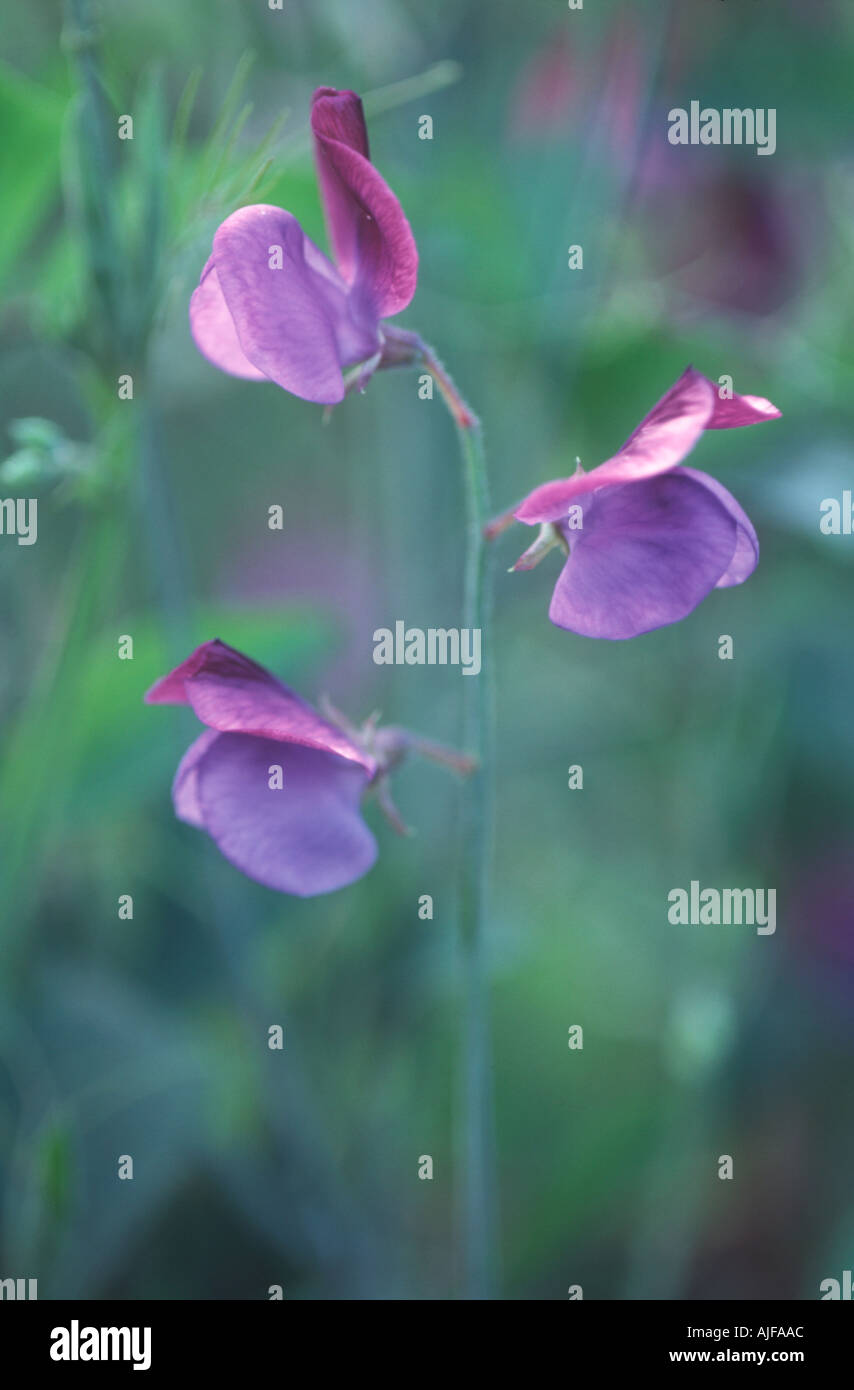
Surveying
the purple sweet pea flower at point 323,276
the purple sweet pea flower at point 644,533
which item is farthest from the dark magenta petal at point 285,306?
the purple sweet pea flower at point 644,533

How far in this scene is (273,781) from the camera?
61 cm

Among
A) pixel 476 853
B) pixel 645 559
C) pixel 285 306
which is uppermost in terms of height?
pixel 285 306

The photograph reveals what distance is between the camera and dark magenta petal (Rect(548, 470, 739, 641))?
52cm

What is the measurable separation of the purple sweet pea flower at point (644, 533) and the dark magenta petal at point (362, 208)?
0.37 feet

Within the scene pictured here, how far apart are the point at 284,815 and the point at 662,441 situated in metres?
0.24

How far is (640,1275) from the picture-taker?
41.1 inches

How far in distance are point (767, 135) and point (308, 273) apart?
76cm

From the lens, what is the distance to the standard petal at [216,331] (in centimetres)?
60

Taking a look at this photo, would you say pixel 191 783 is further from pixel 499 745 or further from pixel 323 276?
pixel 499 745

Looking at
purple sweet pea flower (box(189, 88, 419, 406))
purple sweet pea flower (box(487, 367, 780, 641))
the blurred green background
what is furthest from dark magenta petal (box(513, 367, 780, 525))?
the blurred green background

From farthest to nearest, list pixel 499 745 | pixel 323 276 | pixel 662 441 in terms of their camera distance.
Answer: pixel 499 745, pixel 323 276, pixel 662 441

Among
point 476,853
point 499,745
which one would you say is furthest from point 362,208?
point 499,745
